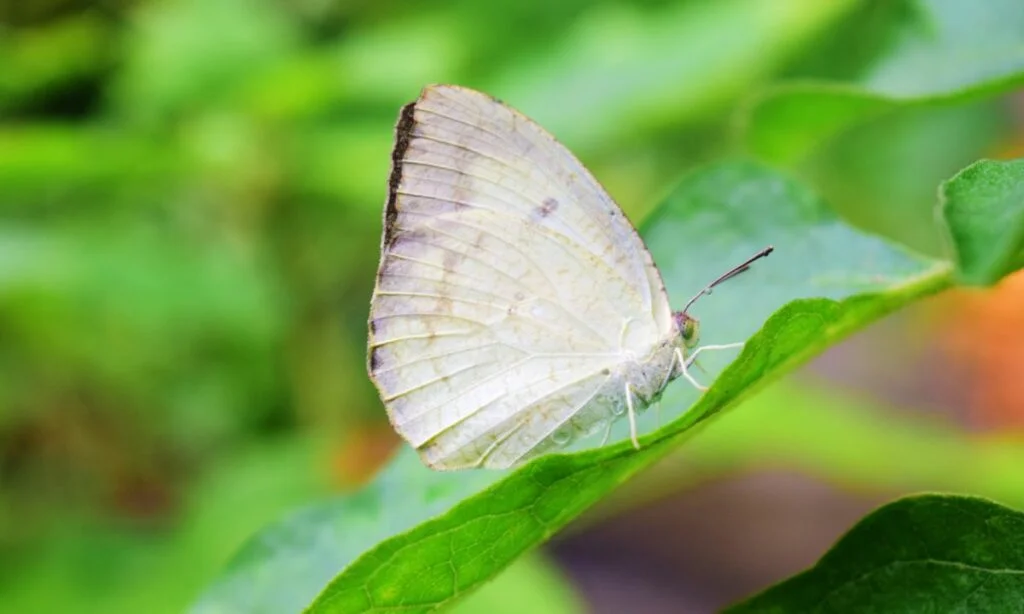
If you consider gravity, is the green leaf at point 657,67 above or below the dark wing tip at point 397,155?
above

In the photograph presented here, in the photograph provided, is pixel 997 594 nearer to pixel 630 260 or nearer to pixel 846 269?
pixel 846 269

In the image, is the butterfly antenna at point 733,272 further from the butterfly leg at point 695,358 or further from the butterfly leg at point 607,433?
the butterfly leg at point 607,433

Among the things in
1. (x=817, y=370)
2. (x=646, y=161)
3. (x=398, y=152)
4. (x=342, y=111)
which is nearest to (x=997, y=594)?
(x=398, y=152)

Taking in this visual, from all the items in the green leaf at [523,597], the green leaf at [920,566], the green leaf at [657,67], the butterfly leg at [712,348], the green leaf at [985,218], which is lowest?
the green leaf at [920,566]

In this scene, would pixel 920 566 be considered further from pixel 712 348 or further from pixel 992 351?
pixel 992 351

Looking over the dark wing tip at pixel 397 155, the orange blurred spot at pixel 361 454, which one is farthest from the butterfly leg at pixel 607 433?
the orange blurred spot at pixel 361 454
